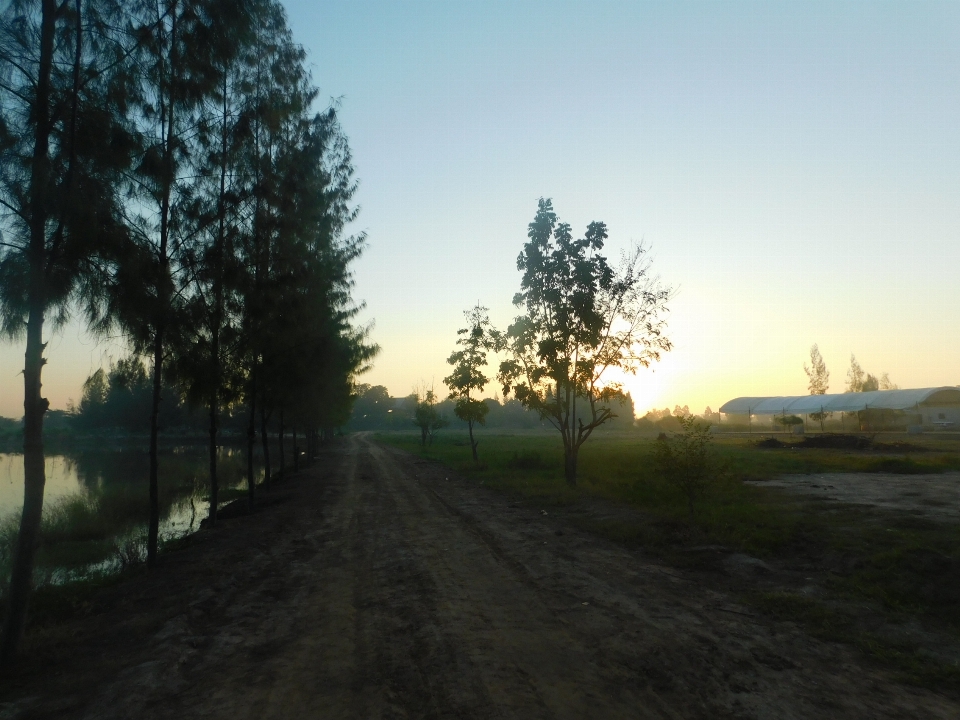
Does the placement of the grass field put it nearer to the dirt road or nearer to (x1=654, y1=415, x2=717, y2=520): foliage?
the dirt road

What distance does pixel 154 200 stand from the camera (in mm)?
10125

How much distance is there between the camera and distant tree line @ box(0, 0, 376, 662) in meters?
7.21

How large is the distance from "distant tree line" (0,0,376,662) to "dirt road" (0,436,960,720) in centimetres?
186

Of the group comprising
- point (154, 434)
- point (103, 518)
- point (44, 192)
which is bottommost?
point (103, 518)

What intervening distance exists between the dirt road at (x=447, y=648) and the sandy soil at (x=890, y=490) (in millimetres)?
7984

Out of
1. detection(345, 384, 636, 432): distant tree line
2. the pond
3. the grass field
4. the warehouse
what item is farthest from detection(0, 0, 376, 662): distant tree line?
detection(345, 384, 636, 432): distant tree line

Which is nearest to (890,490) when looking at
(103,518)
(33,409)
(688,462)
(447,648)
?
(688,462)

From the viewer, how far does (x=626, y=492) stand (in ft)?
63.3

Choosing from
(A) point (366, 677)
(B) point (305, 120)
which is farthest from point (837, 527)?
(B) point (305, 120)

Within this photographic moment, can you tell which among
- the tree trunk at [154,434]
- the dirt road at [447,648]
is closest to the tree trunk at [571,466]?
the dirt road at [447,648]

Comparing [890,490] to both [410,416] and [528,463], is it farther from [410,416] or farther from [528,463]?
[410,416]

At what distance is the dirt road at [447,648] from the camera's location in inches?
211

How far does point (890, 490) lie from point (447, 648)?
1719cm

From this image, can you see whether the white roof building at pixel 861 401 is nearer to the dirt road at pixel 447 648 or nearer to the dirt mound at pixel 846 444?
the dirt mound at pixel 846 444
